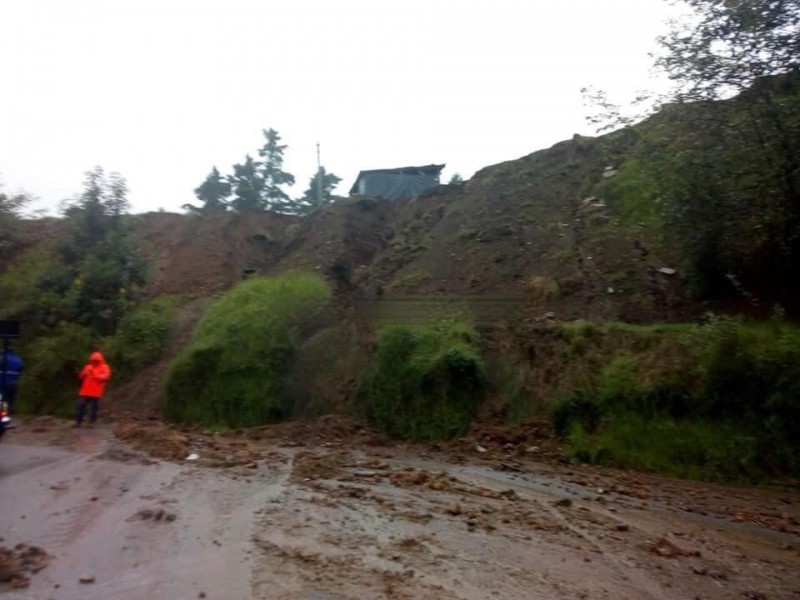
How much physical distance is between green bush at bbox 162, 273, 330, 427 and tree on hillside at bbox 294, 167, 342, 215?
21.8 metres

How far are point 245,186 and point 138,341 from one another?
19.9 m

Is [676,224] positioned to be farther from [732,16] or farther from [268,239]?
[268,239]

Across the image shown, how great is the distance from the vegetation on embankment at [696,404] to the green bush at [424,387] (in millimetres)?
1906

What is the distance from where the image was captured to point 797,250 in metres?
12.4

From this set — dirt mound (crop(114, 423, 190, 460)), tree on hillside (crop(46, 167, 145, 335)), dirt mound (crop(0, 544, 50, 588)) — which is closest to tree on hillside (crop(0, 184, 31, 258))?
tree on hillside (crop(46, 167, 145, 335))

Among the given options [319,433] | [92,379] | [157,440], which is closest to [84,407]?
[92,379]

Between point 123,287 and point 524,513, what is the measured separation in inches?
578

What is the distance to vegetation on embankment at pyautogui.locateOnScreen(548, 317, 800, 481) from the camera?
10.4m

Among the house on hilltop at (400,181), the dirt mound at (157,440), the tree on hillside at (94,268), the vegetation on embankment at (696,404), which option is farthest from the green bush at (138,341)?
the house on hilltop at (400,181)

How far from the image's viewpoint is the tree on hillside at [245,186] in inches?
1468

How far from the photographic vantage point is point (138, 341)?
18766mm

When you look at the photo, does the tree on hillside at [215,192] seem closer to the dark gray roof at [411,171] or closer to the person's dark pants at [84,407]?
the dark gray roof at [411,171]

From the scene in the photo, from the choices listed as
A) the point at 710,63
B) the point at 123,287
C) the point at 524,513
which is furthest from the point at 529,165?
the point at 524,513

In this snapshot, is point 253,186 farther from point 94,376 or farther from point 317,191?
point 94,376
